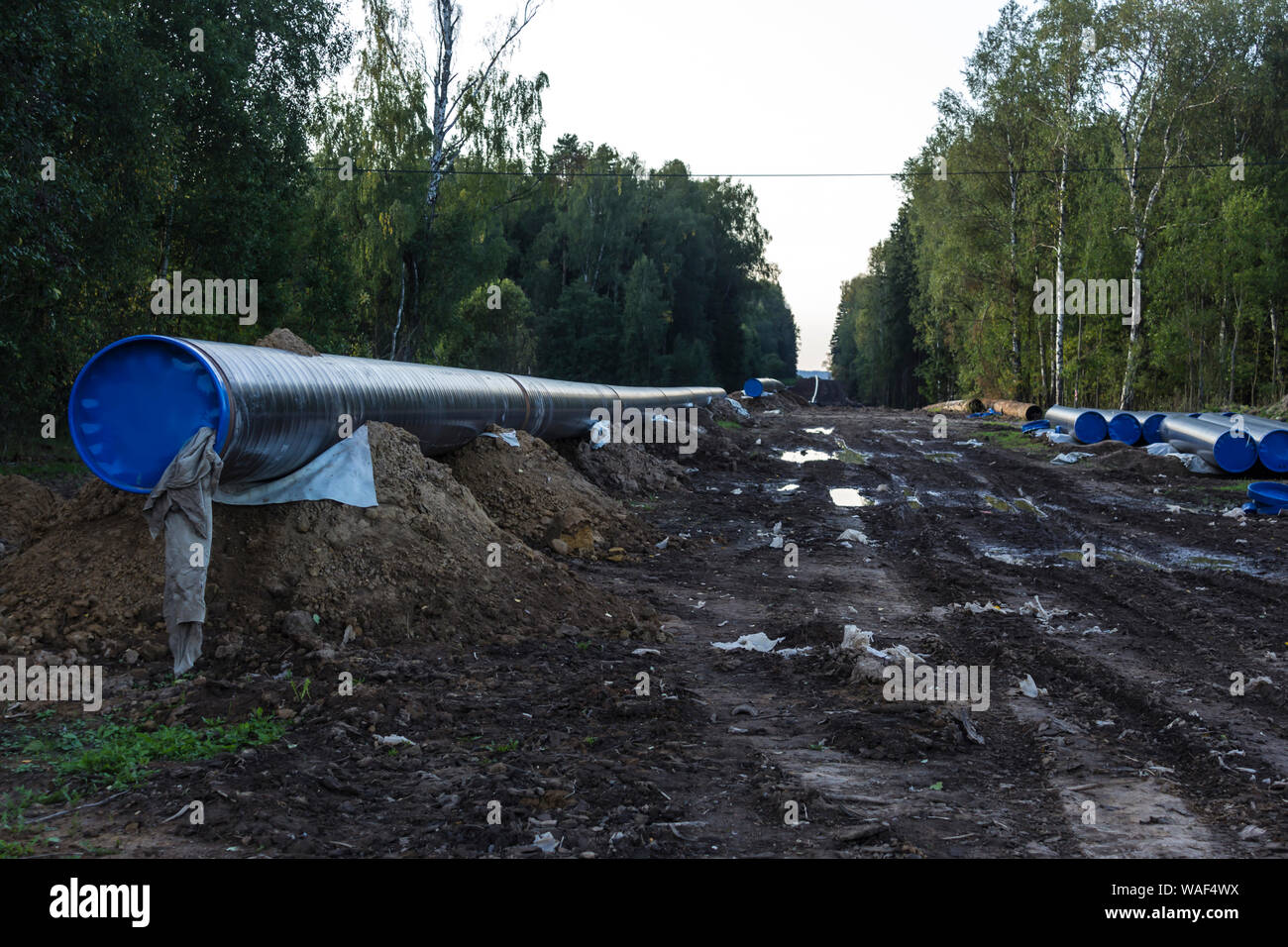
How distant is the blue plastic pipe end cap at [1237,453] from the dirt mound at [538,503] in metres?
11.5

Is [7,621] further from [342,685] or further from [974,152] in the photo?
[974,152]

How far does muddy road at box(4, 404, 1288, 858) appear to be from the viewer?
3857 millimetres

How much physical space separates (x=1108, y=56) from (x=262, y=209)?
24.8 meters

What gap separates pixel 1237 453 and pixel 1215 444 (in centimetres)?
39

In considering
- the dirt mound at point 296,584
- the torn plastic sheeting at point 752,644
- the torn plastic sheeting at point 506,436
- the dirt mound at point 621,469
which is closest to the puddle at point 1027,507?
the dirt mound at point 621,469

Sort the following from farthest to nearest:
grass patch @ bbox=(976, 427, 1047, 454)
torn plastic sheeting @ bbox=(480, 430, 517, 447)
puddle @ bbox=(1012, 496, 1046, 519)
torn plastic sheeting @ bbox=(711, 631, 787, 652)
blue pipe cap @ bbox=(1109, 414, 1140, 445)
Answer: grass patch @ bbox=(976, 427, 1047, 454)
blue pipe cap @ bbox=(1109, 414, 1140, 445)
puddle @ bbox=(1012, 496, 1046, 519)
torn plastic sheeting @ bbox=(480, 430, 517, 447)
torn plastic sheeting @ bbox=(711, 631, 787, 652)

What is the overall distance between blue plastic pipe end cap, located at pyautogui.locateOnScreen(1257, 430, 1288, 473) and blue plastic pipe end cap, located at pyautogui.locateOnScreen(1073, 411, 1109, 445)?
5427mm

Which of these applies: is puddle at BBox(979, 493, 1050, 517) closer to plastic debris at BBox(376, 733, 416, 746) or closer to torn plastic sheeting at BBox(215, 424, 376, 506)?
torn plastic sheeting at BBox(215, 424, 376, 506)

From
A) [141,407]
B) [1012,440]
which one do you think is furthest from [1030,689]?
[1012,440]

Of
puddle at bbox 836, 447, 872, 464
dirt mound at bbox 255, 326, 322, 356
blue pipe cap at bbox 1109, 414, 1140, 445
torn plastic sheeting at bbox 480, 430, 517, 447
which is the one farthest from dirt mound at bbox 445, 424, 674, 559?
blue pipe cap at bbox 1109, 414, 1140, 445

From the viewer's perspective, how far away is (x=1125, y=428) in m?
20.8

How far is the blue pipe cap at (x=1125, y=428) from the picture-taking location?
20.6 meters

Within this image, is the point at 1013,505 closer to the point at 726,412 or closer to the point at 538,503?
the point at 538,503

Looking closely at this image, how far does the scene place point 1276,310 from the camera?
28.7m
